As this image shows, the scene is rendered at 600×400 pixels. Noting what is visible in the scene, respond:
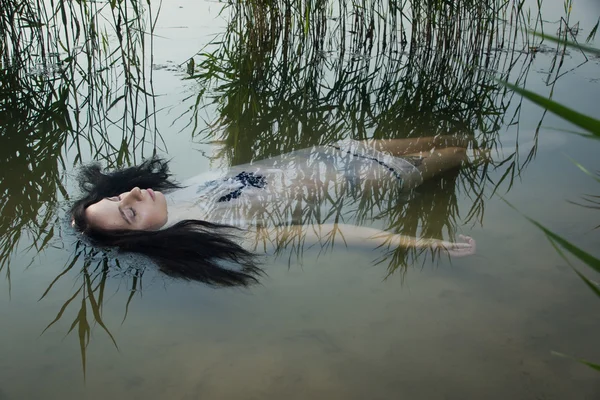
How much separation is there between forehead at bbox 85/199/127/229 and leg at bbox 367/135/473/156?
1.46m

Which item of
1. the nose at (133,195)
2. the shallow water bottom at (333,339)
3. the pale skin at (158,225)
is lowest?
the shallow water bottom at (333,339)

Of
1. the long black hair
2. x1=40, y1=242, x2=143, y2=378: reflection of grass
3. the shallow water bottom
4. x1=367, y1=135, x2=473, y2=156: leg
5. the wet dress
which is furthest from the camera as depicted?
x1=367, y1=135, x2=473, y2=156: leg

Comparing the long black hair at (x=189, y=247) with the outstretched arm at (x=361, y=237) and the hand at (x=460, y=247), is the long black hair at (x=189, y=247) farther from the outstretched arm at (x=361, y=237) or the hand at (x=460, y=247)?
the hand at (x=460, y=247)

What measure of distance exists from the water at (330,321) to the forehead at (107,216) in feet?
0.46

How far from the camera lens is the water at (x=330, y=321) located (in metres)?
1.72

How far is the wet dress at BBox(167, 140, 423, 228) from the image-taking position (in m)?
2.55

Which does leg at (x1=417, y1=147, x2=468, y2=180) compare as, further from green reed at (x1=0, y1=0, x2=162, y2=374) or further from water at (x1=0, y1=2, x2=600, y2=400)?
green reed at (x1=0, y1=0, x2=162, y2=374)

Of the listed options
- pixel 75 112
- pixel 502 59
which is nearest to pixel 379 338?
pixel 75 112

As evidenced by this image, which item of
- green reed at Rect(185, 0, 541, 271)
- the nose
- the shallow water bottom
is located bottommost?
the shallow water bottom

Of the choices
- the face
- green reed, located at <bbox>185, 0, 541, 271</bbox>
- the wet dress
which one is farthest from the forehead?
green reed, located at <bbox>185, 0, 541, 271</bbox>

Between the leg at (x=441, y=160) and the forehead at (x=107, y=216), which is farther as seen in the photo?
the leg at (x=441, y=160)

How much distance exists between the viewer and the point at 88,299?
210cm

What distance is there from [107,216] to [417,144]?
1.78 metres

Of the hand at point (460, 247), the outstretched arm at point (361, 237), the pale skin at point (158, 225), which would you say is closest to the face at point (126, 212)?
the pale skin at point (158, 225)
